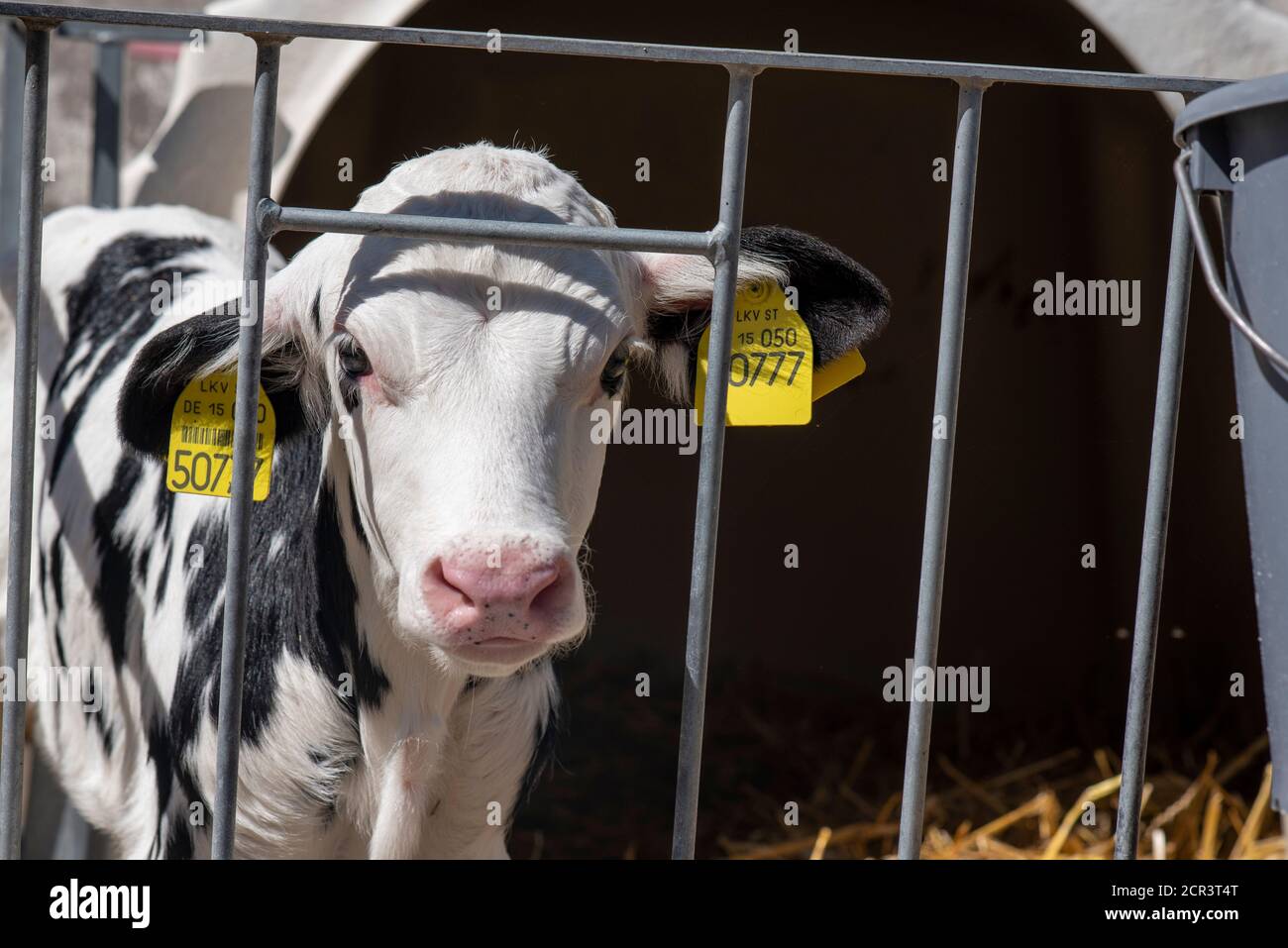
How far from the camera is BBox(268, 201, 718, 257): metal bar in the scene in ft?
5.98

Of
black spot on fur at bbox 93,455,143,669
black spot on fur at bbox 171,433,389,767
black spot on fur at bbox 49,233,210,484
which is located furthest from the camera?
black spot on fur at bbox 49,233,210,484

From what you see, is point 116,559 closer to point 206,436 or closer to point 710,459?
point 206,436

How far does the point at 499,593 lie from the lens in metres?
1.80

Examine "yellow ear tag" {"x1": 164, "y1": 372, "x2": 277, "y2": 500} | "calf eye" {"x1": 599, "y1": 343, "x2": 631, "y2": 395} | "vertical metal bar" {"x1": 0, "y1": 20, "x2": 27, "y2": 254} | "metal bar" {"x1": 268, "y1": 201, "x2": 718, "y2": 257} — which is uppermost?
"vertical metal bar" {"x1": 0, "y1": 20, "x2": 27, "y2": 254}

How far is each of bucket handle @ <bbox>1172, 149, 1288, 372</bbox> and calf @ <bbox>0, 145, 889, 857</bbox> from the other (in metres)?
0.55

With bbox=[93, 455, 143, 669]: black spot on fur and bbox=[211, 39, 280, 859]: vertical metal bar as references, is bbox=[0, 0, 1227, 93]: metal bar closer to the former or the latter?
bbox=[211, 39, 280, 859]: vertical metal bar

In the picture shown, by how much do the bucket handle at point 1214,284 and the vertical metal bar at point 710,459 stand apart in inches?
23.7

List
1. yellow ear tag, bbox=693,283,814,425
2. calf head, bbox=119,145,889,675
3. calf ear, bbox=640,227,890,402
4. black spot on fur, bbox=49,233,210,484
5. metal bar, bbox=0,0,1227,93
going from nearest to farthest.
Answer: metal bar, bbox=0,0,1227,93 → calf head, bbox=119,145,889,675 → yellow ear tag, bbox=693,283,814,425 → calf ear, bbox=640,227,890,402 → black spot on fur, bbox=49,233,210,484

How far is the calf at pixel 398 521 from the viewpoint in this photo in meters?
1.93

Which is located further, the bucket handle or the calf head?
the calf head

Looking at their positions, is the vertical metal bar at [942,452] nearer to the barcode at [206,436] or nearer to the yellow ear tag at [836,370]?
the yellow ear tag at [836,370]

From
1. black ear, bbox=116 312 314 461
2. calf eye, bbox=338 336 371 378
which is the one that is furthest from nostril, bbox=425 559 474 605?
black ear, bbox=116 312 314 461
